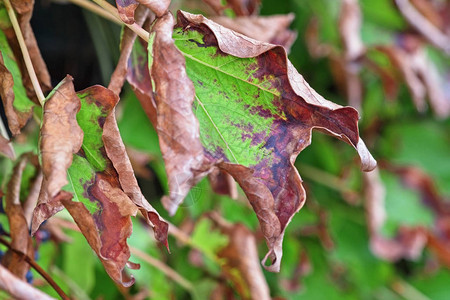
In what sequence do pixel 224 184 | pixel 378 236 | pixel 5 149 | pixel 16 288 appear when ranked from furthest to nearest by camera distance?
pixel 378 236 → pixel 224 184 → pixel 5 149 → pixel 16 288

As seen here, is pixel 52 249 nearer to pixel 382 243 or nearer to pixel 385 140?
pixel 382 243

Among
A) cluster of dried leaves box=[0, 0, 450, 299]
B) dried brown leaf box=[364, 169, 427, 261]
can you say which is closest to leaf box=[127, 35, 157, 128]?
cluster of dried leaves box=[0, 0, 450, 299]

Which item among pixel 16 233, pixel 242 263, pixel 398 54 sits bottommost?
pixel 242 263

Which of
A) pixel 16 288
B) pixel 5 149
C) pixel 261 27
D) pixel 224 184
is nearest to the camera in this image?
pixel 16 288

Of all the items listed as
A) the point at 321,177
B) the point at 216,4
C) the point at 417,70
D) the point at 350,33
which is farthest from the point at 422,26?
the point at 216,4

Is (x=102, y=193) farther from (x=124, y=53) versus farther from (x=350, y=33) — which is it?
(x=350, y=33)

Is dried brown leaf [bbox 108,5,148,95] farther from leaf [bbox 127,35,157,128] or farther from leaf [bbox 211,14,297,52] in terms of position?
leaf [bbox 211,14,297,52]
